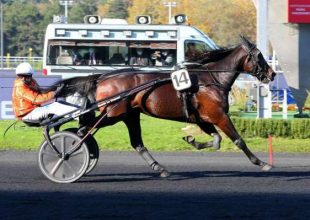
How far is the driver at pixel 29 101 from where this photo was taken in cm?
1231

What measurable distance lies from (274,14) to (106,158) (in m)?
9.70

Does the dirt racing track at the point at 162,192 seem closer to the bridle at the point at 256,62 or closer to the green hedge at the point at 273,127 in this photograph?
the bridle at the point at 256,62

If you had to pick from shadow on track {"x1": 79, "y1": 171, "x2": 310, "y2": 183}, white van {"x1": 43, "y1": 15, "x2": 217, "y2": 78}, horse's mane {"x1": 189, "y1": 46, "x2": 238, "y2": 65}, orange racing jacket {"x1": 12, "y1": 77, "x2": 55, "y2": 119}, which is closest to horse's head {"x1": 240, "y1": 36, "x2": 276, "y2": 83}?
horse's mane {"x1": 189, "y1": 46, "x2": 238, "y2": 65}

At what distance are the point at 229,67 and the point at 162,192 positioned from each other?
8.20 ft

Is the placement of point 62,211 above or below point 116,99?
below

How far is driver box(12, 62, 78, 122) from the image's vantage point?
40.4ft

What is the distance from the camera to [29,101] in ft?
40.4

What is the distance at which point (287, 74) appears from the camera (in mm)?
24516

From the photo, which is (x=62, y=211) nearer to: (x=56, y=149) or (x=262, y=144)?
(x=56, y=149)

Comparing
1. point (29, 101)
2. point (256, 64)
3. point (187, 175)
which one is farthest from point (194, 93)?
point (29, 101)

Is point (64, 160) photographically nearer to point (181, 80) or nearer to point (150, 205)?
point (181, 80)

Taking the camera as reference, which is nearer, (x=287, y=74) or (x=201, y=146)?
(x=201, y=146)

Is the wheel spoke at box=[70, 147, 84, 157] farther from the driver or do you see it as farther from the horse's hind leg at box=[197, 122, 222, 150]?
the horse's hind leg at box=[197, 122, 222, 150]

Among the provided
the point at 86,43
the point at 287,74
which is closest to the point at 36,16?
the point at 86,43
